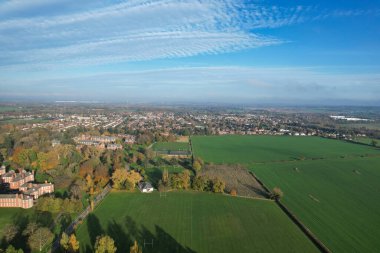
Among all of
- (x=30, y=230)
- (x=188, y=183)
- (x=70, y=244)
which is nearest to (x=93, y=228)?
(x=70, y=244)

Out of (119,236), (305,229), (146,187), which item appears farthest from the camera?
(146,187)

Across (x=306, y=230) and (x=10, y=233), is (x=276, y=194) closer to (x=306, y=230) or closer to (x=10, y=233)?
(x=306, y=230)

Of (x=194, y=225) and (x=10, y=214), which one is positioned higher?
(x=194, y=225)

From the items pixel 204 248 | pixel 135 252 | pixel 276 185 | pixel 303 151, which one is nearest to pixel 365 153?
pixel 303 151

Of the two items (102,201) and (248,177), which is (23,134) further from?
(248,177)

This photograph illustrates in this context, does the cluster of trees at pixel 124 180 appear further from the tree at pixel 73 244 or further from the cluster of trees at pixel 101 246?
the tree at pixel 73 244
